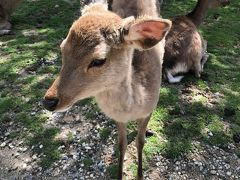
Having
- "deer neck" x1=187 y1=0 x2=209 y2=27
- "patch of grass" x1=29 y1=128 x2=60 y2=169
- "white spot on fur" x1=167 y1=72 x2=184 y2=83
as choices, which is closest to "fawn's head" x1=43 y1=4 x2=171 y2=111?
"patch of grass" x1=29 y1=128 x2=60 y2=169

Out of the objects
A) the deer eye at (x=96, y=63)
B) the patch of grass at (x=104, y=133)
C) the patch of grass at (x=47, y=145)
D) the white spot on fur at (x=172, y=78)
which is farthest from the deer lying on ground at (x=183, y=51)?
the deer eye at (x=96, y=63)

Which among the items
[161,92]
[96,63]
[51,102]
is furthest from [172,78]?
[51,102]

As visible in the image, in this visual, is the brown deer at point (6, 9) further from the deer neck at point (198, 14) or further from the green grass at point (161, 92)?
the deer neck at point (198, 14)

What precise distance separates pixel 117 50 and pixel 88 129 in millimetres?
2118

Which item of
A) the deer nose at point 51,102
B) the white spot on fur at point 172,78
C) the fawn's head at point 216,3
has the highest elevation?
the deer nose at point 51,102

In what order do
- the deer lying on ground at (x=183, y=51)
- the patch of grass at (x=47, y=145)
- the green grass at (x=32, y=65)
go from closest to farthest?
the patch of grass at (x=47, y=145) < the green grass at (x=32, y=65) < the deer lying on ground at (x=183, y=51)

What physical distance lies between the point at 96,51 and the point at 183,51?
3.60 m

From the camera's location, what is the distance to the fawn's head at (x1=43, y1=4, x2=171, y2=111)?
294cm

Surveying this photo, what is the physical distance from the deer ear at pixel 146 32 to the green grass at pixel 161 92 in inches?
75.9

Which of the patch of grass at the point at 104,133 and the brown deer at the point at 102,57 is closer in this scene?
the brown deer at the point at 102,57

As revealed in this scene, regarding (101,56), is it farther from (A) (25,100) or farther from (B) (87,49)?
(A) (25,100)

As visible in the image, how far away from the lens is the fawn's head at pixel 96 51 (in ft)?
9.64

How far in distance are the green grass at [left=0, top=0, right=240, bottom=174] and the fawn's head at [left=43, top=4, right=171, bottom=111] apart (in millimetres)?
1788

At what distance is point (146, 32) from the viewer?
A: 302 centimetres
